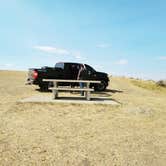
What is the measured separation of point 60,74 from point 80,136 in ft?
35.7

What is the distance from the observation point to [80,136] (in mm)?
5770

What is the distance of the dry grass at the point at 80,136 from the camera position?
14.4 ft

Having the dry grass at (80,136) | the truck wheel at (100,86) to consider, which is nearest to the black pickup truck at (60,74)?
the truck wheel at (100,86)

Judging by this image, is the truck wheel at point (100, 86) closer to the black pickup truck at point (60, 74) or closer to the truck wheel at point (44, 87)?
the black pickup truck at point (60, 74)

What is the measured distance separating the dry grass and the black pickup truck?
661cm

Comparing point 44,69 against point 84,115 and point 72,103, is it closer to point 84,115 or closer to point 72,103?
Result: point 72,103

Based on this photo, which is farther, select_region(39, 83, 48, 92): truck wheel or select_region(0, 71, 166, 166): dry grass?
select_region(39, 83, 48, 92): truck wheel

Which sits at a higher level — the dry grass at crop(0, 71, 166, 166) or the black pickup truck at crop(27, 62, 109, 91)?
the black pickup truck at crop(27, 62, 109, 91)

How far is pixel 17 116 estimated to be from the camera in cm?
771

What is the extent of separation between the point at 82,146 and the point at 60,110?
405 centimetres

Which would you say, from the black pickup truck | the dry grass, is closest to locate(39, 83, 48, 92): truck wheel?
the black pickup truck

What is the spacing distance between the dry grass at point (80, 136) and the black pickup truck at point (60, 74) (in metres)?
6.61

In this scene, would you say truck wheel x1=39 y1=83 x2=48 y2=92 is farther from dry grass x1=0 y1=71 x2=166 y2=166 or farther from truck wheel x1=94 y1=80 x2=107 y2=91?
dry grass x1=0 y1=71 x2=166 y2=166

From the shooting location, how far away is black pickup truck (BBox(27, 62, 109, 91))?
15.7 meters
